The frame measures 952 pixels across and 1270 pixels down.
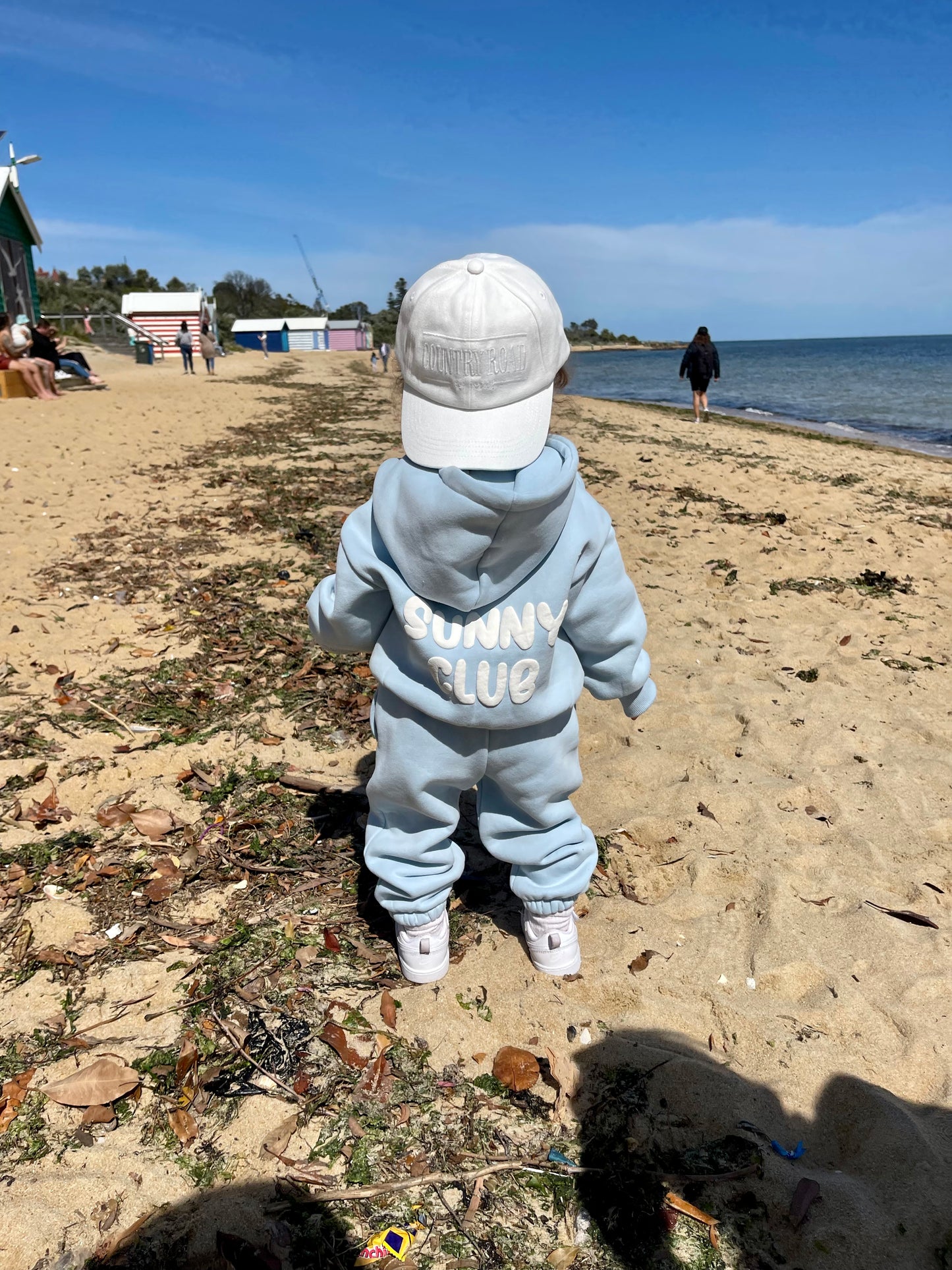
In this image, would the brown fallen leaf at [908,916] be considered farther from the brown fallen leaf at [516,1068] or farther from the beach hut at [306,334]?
the beach hut at [306,334]

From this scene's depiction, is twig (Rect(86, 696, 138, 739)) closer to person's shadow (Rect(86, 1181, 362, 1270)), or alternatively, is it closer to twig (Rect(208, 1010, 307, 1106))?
twig (Rect(208, 1010, 307, 1106))

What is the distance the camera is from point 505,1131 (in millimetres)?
1915

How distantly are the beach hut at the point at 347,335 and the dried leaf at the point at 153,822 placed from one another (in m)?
59.3

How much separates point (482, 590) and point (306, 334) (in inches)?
2324

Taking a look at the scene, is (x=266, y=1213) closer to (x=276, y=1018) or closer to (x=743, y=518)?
(x=276, y=1018)

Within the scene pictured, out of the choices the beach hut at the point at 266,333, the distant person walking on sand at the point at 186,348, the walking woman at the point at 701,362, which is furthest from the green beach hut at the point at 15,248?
the beach hut at the point at 266,333

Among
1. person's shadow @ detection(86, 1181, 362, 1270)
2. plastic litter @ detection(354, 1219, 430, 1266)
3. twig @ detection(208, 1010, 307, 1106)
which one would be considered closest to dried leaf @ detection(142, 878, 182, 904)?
twig @ detection(208, 1010, 307, 1106)

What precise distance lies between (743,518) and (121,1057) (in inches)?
259

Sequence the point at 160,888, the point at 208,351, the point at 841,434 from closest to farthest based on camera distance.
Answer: the point at 160,888, the point at 841,434, the point at 208,351

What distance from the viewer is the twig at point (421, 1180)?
1.73m

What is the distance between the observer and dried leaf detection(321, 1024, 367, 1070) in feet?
6.73

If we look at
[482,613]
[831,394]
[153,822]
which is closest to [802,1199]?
[482,613]

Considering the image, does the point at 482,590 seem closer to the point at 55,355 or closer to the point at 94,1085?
the point at 94,1085

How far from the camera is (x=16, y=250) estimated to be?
18609 millimetres
